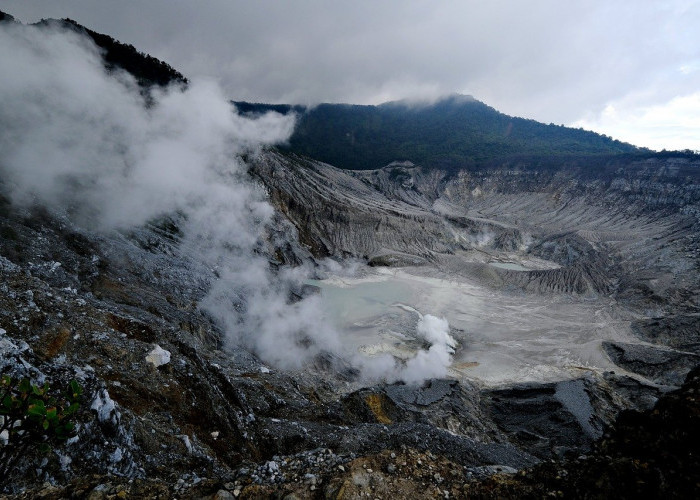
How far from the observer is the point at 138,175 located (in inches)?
1005

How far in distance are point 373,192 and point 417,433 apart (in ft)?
228

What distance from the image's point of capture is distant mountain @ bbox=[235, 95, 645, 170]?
120 meters

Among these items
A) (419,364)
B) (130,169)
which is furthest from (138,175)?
(419,364)

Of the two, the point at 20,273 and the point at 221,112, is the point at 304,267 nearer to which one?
the point at 221,112

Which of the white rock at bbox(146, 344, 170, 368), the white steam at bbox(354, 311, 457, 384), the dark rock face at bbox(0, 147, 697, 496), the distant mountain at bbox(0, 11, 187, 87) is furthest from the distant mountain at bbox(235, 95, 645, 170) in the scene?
the white rock at bbox(146, 344, 170, 368)

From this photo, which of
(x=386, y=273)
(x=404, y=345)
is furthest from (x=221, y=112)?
(x=404, y=345)

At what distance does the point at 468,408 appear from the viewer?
19594 millimetres

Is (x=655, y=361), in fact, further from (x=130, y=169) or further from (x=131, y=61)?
(x=131, y=61)

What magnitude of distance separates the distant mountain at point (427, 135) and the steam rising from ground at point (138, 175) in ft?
260

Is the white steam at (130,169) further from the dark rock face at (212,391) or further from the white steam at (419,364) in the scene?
the white steam at (419,364)

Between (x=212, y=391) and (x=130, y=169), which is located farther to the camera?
(x=130, y=169)

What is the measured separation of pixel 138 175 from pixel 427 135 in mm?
139691

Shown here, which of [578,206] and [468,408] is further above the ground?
[578,206]

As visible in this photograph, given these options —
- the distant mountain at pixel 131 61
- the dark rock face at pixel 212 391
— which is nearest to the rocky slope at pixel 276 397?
the dark rock face at pixel 212 391
